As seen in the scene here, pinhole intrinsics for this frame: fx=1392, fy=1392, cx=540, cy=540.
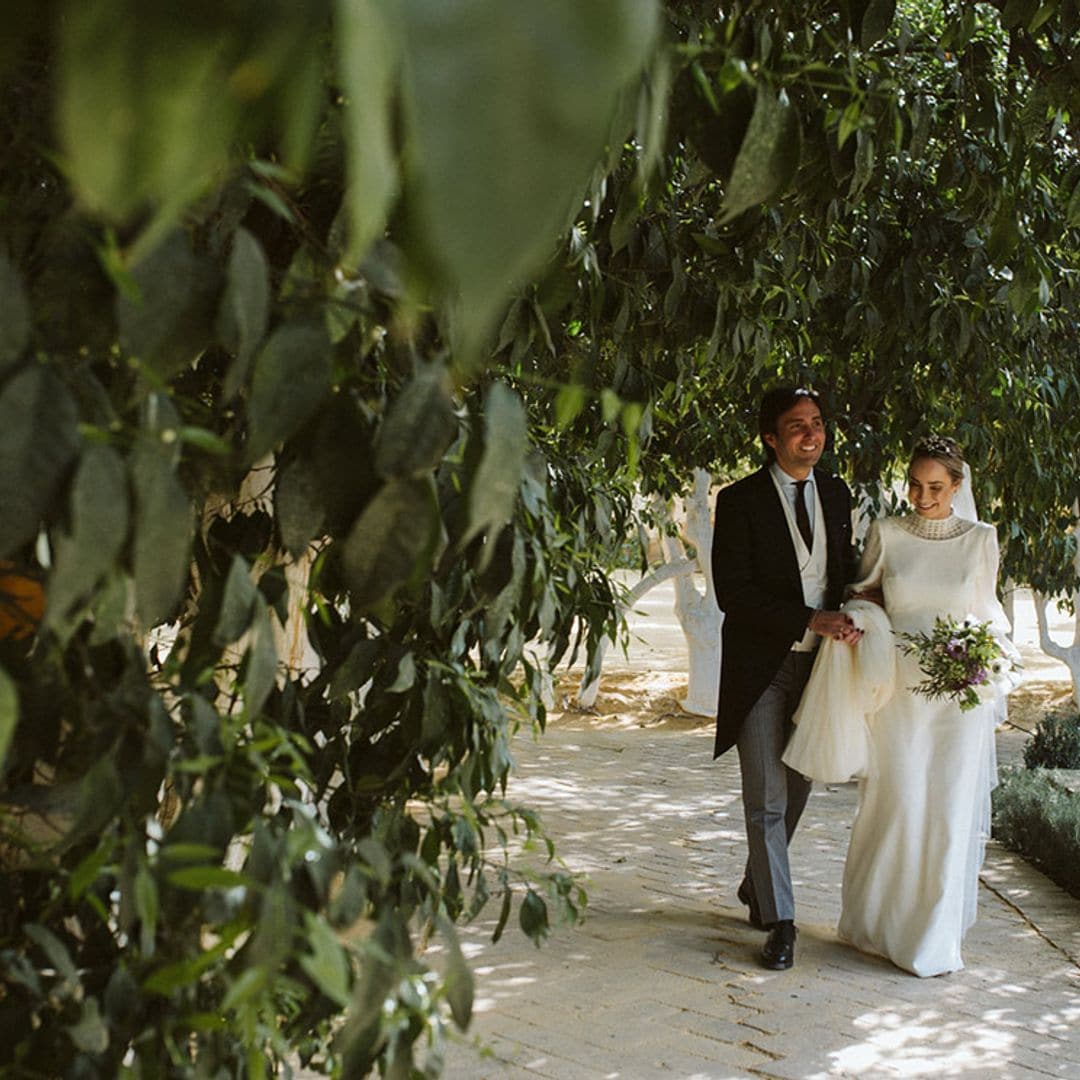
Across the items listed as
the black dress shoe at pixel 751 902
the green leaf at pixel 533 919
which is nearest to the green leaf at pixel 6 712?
the green leaf at pixel 533 919

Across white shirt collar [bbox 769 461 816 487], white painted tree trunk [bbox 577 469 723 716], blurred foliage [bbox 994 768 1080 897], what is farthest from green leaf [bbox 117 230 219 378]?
white painted tree trunk [bbox 577 469 723 716]

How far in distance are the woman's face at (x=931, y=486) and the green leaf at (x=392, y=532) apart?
4.31m

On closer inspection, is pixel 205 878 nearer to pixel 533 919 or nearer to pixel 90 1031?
pixel 90 1031

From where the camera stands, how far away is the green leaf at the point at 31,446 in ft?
2.26

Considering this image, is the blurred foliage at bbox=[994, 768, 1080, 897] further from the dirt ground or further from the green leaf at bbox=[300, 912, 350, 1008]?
the green leaf at bbox=[300, 912, 350, 1008]

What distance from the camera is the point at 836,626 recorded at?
483cm

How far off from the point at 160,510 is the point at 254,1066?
65 centimetres

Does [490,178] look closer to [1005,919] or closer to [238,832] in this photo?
[238,832]

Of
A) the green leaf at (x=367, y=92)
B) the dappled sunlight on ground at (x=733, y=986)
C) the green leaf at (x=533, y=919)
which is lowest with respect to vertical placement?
the dappled sunlight on ground at (x=733, y=986)

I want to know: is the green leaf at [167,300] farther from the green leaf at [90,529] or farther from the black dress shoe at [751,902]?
the black dress shoe at [751,902]

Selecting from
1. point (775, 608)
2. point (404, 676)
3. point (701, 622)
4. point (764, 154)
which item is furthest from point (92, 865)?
point (701, 622)

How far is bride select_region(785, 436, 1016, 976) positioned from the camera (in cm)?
484

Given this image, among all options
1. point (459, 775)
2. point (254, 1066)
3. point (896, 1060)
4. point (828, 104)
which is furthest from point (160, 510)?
point (896, 1060)

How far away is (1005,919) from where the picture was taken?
5770 millimetres
